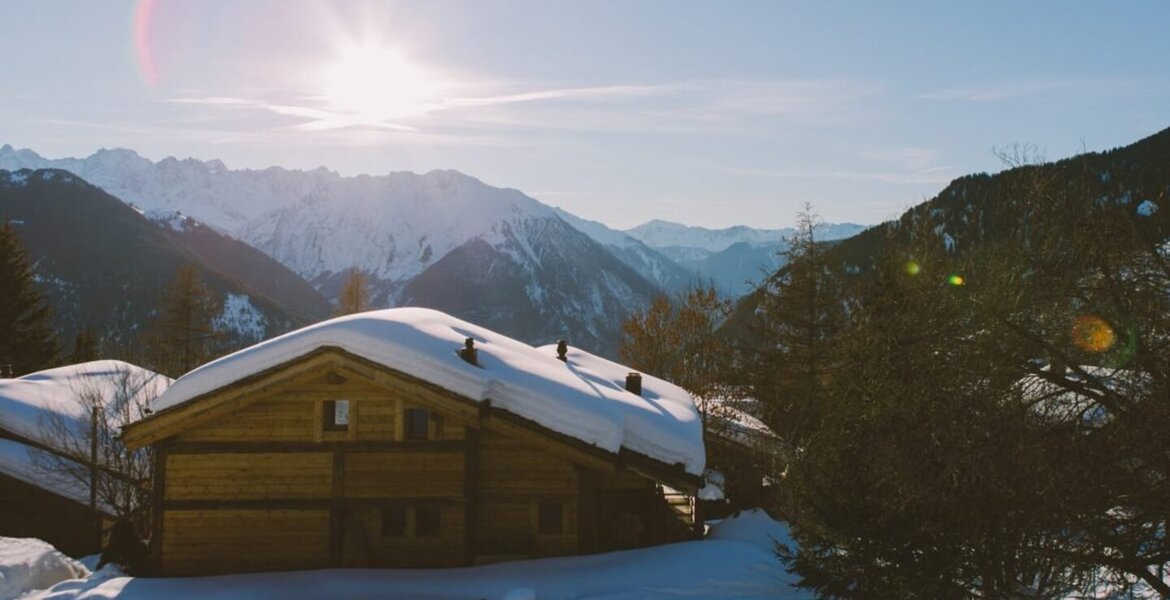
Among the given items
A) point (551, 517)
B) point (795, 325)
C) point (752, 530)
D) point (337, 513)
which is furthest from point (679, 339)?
point (337, 513)

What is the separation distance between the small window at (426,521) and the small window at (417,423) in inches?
63.8

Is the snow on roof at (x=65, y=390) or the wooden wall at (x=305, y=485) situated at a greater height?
the snow on roof at (x=65, y=390)

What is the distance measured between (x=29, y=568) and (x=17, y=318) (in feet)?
135

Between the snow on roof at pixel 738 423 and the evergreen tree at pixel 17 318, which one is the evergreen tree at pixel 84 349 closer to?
the evergreen tree at pixel 17 318

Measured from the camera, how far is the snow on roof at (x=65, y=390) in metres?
34.8

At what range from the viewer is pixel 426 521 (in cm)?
2016

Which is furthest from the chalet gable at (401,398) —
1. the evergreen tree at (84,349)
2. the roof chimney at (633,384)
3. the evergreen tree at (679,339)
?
the evergreen tree at (84,349)

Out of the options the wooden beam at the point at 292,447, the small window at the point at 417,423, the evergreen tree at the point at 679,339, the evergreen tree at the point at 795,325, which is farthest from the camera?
the evergreen tree at the point at 679,339

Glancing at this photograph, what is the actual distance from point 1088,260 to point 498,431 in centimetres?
1204

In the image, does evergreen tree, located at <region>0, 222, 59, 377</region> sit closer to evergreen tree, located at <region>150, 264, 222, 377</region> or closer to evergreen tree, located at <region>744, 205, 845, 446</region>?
evergreen tree, located at <region>150, 264, 222, 377</region>

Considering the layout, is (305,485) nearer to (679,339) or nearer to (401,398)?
(401,398)

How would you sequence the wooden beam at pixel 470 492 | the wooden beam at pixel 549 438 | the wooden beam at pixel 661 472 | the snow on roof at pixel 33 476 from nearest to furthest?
the wooden beam at pixel 549 438 < the wooden beam at pixel 661 472 < the wooden beam at pixel 470 492 < the snow on roof at pixel 33 476

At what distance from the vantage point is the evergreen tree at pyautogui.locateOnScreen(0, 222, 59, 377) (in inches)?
2060

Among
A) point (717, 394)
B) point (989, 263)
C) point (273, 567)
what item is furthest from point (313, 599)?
point (717, 394)
